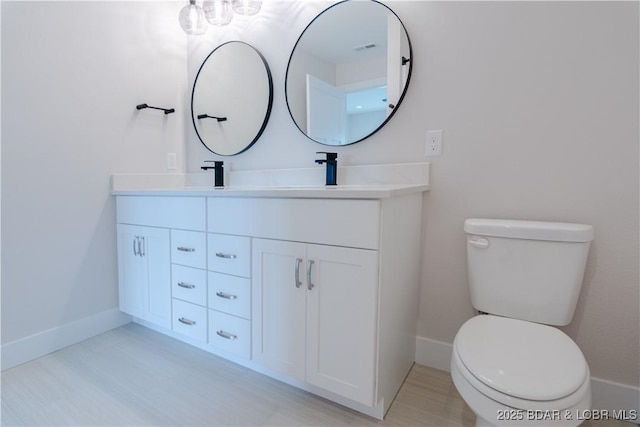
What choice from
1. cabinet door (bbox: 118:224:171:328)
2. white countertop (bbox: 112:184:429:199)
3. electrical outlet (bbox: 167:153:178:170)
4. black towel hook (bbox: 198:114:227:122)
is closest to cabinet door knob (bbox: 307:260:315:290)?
white countertop (bbox: 112:184:429:199)

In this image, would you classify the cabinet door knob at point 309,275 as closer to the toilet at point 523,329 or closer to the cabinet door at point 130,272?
the toilet at point 523,329

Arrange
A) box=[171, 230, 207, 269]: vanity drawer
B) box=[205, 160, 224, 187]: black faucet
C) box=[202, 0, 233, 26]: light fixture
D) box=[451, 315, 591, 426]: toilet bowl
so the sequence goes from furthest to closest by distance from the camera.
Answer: box=[205, 160, 224, 187]: black faucet, box=[202, 0, 233, 26]: light fixture, box=[171, 230, 207, 269]: vanity drawer, box=[451, 315, 591, 426]: toilet bowl

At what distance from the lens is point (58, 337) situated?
1.74 metres

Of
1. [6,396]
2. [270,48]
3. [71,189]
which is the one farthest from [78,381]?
[270,48]

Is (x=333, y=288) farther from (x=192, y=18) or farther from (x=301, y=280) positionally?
(x=192, y=18)

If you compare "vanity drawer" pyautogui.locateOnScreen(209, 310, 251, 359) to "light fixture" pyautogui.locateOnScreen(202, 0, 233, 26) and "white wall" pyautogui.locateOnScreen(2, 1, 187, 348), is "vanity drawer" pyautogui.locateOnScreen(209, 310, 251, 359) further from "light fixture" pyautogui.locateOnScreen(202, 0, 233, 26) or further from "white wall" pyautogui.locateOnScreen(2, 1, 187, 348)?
"light fixture" pyautogui.locateOnScreen(202, 0, 233, 26)

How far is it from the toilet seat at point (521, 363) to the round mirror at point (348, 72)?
104cm

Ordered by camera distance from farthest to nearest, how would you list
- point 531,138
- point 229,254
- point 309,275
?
point 229,254 < point 531,138 < point 309,275

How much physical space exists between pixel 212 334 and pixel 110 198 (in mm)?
1094

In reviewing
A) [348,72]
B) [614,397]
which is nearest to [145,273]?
[348,72]

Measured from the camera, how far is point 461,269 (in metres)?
1.49

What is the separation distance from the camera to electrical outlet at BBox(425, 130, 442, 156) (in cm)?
149

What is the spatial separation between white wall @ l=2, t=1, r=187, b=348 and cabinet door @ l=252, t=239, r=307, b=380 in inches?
46.0

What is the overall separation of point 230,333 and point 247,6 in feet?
5.85
